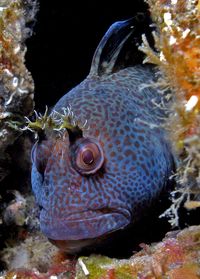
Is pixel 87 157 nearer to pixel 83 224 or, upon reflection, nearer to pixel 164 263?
pixel 83 224

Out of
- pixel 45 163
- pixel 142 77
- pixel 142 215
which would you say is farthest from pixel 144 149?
pixel 142 77

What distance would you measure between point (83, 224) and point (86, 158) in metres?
A: 0.55

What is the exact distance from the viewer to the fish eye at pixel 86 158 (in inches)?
123

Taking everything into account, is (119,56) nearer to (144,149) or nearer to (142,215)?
(144,149)

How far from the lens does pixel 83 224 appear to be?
3064 mm

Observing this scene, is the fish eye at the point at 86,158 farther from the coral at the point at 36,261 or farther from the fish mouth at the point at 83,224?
the coral at the point at 36,261

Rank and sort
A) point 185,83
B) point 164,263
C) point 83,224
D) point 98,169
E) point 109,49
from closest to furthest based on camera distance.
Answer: point 185,83, point 164,263, point 83,224, point 98,169, point 109,49

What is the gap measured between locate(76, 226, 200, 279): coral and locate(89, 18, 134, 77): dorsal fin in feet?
7.27

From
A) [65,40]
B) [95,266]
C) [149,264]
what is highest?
[65,40]

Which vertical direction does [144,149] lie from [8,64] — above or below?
below

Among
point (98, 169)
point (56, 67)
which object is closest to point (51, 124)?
point (98, 169)

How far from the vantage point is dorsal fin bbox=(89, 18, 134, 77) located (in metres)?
4.21

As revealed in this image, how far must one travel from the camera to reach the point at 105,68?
431 centimetres

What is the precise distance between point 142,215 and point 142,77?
5.71 feet
